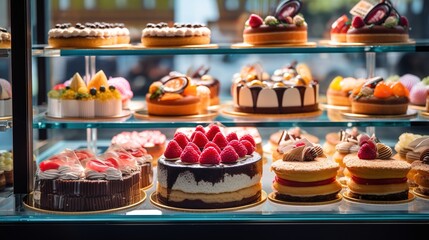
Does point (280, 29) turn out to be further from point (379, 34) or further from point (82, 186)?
point (82, 186)

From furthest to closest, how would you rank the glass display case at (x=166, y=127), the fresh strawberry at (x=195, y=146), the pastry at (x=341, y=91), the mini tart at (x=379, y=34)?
the pastry at (x=341, y=91)
the mini tart at (x=379, y=34)
the fresh strawberry at (x=195, y=146)
the glass display case at (x=166, y=127)

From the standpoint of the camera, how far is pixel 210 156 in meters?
3.42

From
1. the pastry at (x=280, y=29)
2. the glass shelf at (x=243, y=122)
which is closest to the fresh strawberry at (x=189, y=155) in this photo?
the glass shelf at (x=243, y=122)

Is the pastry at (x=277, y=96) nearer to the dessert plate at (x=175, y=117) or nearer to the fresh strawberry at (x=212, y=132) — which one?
the dessert plate at (x=175, y=117)

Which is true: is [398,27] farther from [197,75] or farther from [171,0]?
[171,0]

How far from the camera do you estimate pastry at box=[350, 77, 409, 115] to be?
4016 millimetres

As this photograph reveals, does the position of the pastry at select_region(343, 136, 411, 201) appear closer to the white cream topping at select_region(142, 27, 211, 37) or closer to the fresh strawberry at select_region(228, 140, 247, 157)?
the fresh strawberry at select_region(228, 140, 247, 157)

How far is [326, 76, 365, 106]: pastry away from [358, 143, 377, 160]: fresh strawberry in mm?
776

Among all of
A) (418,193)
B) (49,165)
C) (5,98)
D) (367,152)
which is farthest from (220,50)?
(418,193)

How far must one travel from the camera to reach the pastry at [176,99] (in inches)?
162

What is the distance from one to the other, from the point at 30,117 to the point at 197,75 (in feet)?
5.25

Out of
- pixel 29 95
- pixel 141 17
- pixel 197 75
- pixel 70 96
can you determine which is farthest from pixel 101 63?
pixel 29 95

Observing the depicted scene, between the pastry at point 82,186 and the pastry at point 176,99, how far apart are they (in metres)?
0.67

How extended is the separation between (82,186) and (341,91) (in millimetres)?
1981
